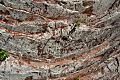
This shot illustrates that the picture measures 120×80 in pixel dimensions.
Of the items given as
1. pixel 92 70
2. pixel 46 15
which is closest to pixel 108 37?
pixel 92 70

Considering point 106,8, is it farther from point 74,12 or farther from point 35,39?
point 35,39

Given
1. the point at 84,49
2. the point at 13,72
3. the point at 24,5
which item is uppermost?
the point at 24,5

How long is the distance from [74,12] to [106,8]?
7.10 feet

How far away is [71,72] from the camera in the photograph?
Result: 77.4 ft

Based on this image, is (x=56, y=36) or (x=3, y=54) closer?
(x=56, y=36)

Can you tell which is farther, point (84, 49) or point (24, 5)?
point (84, 49)

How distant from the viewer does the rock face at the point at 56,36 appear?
2214 centimetres

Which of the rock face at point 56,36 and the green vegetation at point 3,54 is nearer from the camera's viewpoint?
the rock face at point 56,36

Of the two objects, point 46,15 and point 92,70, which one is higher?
point 46,15

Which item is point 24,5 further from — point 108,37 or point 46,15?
point 108,37

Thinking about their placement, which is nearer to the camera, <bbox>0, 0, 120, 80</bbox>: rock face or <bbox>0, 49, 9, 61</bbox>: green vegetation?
<bbox>0, 0, 120, 80</bbox>: rock face

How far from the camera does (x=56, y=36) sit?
73.4ft

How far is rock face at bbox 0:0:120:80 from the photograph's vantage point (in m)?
22.1

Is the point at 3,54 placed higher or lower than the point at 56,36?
lower
